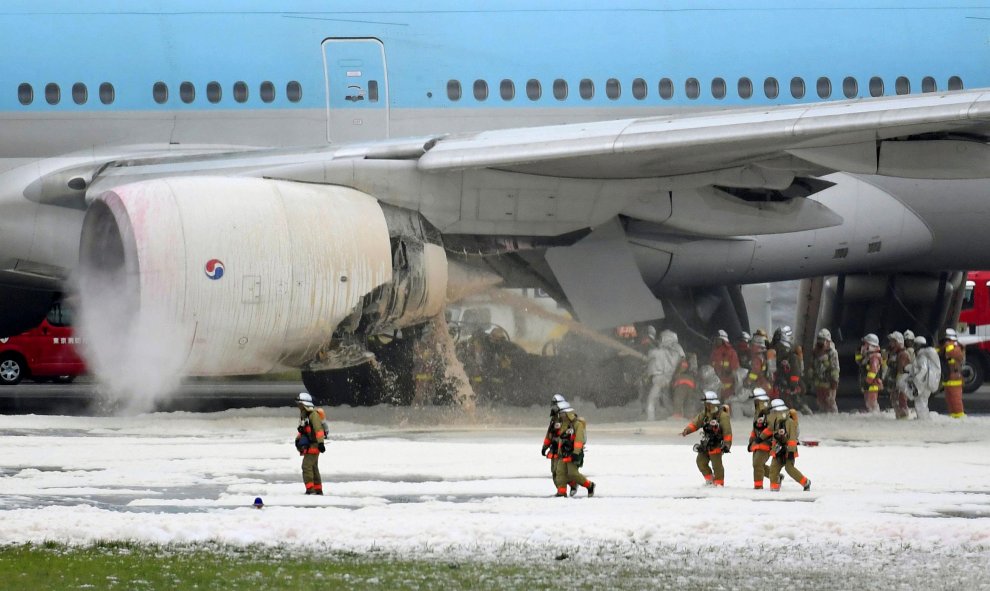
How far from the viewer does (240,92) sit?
15492 mm

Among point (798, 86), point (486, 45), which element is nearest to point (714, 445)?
point (486, 45)

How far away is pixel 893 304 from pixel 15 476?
12.5m

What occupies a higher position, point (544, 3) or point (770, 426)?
point (544, 3)

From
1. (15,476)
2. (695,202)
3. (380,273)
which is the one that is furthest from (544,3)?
(15,476)

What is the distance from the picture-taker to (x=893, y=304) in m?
19.7

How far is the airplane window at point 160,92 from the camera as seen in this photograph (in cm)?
1536

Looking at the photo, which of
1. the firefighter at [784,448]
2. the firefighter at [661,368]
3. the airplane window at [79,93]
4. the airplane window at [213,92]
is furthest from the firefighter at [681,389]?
the airplane window at [79,93]

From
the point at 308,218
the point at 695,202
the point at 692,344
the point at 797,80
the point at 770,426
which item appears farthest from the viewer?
the point at 692,344

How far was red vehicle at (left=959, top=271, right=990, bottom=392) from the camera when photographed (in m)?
26.6

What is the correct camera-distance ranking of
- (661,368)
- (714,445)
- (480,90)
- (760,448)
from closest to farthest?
1. (760,448)
2. (714,445)
3. (480,90)
4. (661,368)

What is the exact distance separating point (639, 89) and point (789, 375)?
4.83m

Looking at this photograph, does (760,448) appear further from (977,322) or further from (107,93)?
(977,322)

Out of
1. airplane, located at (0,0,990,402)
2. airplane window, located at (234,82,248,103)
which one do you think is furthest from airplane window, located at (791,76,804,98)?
airplane window, located at (234,82,248,103)

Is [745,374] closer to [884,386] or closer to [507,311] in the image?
[884,386]
